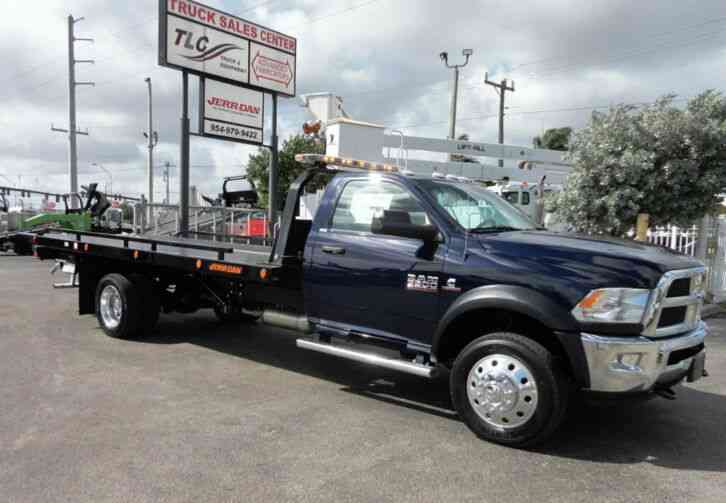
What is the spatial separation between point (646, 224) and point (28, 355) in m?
9.22

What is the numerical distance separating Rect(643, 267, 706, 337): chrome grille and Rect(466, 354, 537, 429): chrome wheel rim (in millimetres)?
844

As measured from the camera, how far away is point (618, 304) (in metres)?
3.73

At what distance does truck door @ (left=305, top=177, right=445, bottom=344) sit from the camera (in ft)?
14.9

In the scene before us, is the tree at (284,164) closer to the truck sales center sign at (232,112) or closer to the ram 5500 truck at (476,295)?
the truck sales center sign at (232,112)

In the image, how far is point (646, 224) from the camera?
32.1 feet

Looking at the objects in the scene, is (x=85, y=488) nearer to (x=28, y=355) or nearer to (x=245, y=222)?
(x=28, y=355)

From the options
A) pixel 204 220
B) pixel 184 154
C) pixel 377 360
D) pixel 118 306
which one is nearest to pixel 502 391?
pixel 377 360

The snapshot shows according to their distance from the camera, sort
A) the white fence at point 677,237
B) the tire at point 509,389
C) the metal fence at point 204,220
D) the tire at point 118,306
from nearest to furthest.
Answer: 1. the tire at point 509,389
2. the tire at point 118,306
3. the white fence at point 677,237
4. the metal fence at point 204,220

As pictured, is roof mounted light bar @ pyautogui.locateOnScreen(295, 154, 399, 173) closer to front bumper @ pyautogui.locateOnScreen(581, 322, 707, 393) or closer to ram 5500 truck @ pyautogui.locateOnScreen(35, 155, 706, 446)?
ram 5500 truck @ pyautogui.locateOnScreen(35, 155, 706, 446)

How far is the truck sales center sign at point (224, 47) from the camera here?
10930 mm

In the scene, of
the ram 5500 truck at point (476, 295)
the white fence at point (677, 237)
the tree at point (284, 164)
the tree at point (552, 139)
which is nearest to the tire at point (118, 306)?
the ram 5500 truck at point (476, 295)

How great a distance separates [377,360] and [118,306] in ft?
13.0

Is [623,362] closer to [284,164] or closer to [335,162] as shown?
[335,162]

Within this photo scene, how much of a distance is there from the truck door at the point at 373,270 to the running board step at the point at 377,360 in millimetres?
200
